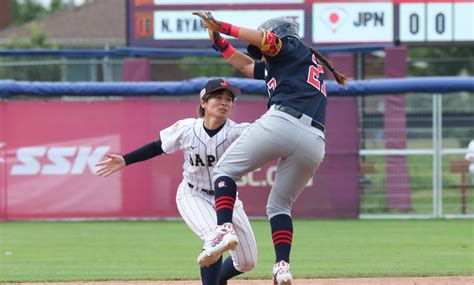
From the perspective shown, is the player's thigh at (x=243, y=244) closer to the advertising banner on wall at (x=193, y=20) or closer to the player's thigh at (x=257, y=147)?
the player's thigh at (x=257, y=147)

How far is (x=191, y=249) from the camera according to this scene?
34.8 feet

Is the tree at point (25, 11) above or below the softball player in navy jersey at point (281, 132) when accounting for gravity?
above

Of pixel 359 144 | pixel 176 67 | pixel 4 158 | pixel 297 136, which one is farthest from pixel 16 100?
pixel 297 136

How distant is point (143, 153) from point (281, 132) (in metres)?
1.25

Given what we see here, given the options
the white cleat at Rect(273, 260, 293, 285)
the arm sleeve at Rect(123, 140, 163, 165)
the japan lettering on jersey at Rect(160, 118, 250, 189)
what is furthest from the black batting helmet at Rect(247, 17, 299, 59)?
the white cleat at Rect(273, 260, 293, 285)

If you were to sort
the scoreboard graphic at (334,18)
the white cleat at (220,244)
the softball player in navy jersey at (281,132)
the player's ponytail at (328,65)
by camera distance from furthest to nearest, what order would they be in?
the scoreboard graphic at (334,18)
the player's ponytail at (328,65)
the softball player in navy jersey at (281,132)
the white cleat at (220,244)

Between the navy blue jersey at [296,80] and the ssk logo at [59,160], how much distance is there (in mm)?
7473

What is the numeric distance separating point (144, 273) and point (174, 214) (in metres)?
4.85

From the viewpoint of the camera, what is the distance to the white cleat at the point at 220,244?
19.4 ft

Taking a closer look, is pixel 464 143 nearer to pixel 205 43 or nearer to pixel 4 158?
pixel 205 43

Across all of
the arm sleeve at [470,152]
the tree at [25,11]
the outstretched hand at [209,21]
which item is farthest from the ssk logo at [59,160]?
the tree at [25,11]

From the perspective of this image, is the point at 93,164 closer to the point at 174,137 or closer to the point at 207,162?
the point at 174,137

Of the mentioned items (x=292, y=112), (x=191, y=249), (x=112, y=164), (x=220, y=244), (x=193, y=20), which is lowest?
(x=191, y=249)

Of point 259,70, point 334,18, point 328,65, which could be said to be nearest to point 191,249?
point 259,70
